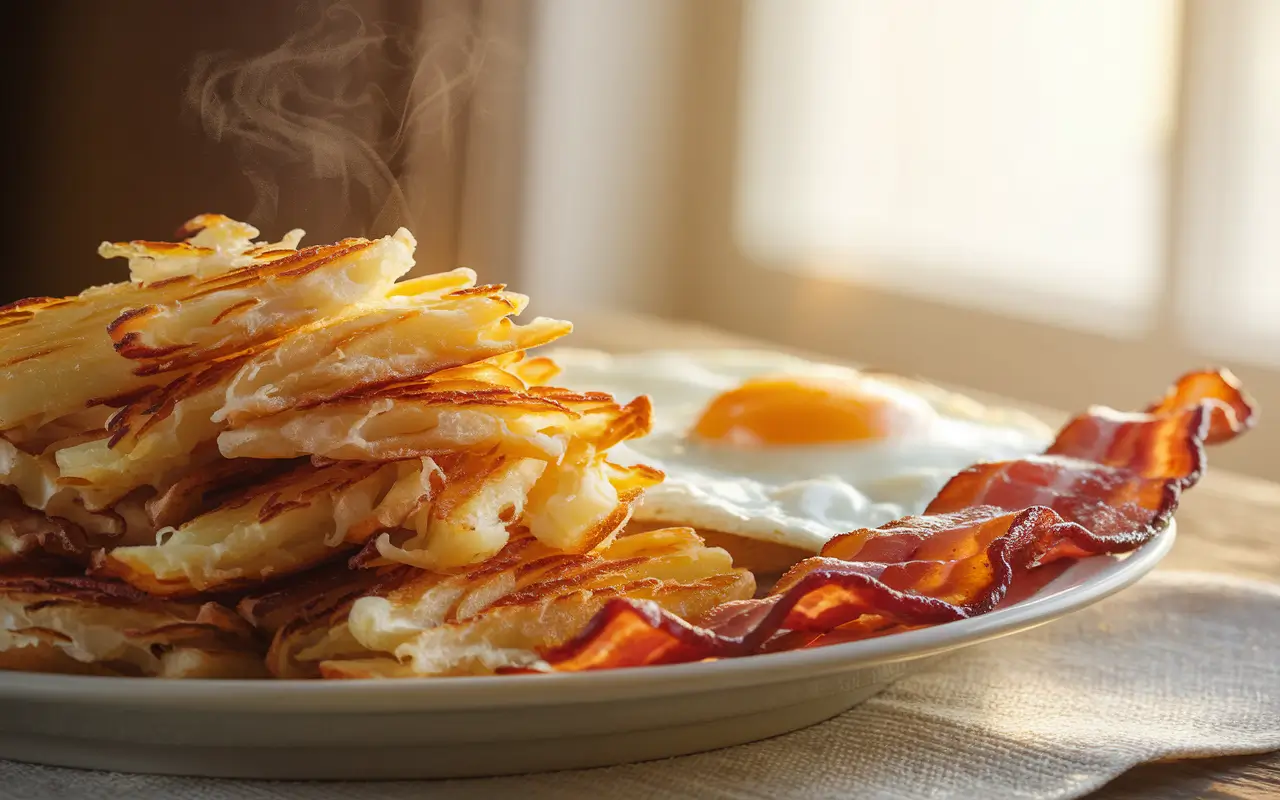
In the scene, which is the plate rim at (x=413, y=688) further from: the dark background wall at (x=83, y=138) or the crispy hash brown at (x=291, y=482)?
the dark background wall at (x=83, y=138)

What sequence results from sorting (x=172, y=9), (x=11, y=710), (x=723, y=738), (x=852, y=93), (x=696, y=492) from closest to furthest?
1. (x=11, y=710)
2. (x=723, y=738)
3. (x=696, y=492)
4. (x=172, y=9)
5. (x=852, y=93)

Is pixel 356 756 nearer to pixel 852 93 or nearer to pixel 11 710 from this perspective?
pixel 11 710

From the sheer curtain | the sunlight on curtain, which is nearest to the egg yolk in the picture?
the sheer curtain

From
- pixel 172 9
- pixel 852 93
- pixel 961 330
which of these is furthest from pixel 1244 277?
pixel 172 9

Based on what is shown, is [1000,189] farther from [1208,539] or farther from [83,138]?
[1208,539]

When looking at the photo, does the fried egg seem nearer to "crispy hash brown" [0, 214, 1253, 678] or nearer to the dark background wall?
"crispy hash brown" [0, 214, 1253, 678]

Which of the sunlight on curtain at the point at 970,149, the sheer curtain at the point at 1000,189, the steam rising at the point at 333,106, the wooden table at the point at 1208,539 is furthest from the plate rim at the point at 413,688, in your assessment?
the sunlight on curtain at the point at 970,149

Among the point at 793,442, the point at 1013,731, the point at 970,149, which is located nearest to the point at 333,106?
the point at 793,442
